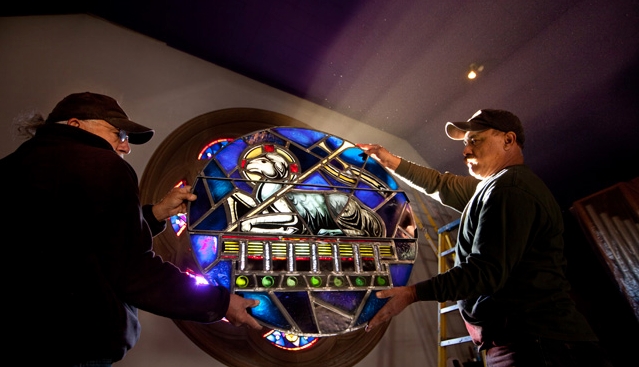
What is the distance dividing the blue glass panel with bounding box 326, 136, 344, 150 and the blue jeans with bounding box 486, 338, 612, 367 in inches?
43.4

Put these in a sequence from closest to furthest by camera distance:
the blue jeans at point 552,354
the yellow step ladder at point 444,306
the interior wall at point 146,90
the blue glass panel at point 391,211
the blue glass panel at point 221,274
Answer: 1. the blue jeans at point 552,354
2. the blue glass panel at point 221,274
3. the blue glass panel at point 391,211
4. the interior wall at point 146,90
5. the yellow step ladder at point 444,306

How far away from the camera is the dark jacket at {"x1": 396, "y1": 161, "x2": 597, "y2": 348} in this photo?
1147 mm

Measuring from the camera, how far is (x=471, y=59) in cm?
261

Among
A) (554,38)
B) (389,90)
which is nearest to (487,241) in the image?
(554,38)

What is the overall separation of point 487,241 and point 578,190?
108 inches

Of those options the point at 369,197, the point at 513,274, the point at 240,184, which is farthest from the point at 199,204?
the point at 513,274

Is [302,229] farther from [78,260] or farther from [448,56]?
[448,56]

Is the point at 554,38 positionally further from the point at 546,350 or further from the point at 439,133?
the point at 546,350

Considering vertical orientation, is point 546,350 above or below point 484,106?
below

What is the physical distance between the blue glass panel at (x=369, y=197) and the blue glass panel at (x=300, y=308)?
541 mm

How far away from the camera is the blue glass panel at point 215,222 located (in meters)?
1.38

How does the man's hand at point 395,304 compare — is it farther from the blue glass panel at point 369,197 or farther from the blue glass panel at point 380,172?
the blue glass panel at point 380,172

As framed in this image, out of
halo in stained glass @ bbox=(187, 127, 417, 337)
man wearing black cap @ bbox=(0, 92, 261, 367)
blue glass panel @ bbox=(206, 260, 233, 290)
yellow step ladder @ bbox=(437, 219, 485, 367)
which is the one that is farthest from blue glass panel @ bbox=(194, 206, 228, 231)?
yellow step ladder @ bbox=(437, 219, 485, 367)

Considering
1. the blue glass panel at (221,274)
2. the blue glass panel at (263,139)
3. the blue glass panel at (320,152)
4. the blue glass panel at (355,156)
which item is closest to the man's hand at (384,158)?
the blue glass panel at (355,156)
